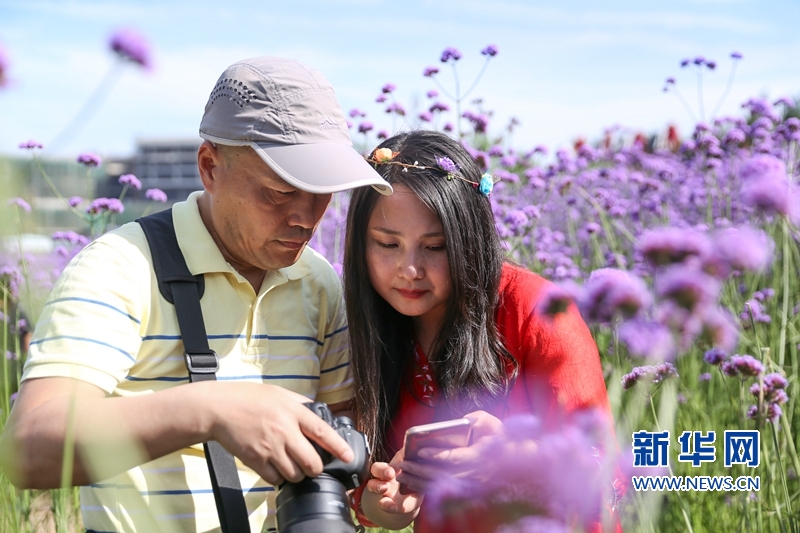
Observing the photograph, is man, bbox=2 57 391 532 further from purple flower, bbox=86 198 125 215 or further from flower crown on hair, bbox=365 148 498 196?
purple flower, bbox=86 198 125 215

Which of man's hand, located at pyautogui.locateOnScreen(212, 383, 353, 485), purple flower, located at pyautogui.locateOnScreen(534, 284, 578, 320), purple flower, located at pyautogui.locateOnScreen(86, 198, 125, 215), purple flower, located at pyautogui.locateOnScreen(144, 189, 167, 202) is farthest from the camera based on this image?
purple flower, located at pyautogui.locateOnScreen(144, 189, 167, 202)

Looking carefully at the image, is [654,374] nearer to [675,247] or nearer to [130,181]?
[675,247]

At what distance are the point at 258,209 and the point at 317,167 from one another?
0.55ft

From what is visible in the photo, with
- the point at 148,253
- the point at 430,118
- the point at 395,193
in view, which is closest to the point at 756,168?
the point at 395,193

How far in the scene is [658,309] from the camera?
0.96 metres

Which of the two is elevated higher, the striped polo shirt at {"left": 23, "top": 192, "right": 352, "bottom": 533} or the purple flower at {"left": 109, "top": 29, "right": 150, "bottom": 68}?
the purple flower at {"left": 109, "top": 29, "right": 150, "bottom": 68}

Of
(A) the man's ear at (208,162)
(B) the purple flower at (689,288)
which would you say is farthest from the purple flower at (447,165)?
(B) the purple flower at (689,288)

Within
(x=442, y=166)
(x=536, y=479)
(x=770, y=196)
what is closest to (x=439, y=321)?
(x=442, y=166)

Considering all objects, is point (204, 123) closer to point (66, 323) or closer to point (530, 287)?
point (66, 323)

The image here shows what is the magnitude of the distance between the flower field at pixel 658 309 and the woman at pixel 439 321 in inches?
7.5

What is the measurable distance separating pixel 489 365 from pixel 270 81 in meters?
0.84

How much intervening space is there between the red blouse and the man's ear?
70 cm

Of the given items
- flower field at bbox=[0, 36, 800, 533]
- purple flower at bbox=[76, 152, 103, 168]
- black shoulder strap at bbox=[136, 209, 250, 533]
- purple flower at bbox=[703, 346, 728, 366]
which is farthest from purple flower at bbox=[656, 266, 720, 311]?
purple flower at bbox=[76, 152, 103, 168]

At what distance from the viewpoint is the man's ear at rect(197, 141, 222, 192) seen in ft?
5.58
